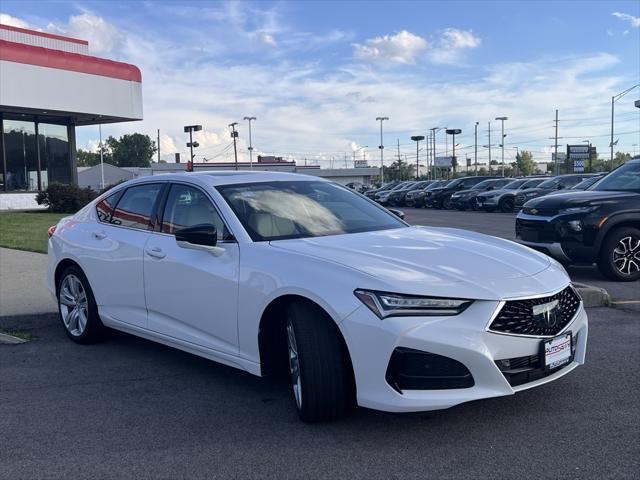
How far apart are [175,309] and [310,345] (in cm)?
149

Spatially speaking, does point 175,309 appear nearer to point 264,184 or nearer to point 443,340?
point 264,184

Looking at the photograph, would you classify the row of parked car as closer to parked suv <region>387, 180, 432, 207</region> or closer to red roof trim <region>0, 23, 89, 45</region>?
parked suv <region>387, 180, 432, 207</region>

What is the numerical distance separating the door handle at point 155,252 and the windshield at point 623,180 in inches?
273

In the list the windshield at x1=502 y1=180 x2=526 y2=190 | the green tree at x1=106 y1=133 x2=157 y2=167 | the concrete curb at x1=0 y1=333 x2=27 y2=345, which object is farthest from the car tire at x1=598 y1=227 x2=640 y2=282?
the green tree at x1=106 y1=133 x2=157 y2=167

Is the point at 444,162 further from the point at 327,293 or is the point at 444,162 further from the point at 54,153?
the point at 327,293

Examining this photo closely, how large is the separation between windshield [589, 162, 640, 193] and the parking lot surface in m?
4.49

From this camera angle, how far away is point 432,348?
3.49 m

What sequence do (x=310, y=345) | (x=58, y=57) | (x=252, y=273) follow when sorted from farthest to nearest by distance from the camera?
(x=58, y=57)
(x=252, y=273)
(x=310, y=345)

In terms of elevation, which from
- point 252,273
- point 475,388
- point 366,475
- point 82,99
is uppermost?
point 82,99

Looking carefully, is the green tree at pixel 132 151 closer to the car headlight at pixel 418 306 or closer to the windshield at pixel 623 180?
the windshield at pixel 623 180

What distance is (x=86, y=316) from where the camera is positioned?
6.02 meters

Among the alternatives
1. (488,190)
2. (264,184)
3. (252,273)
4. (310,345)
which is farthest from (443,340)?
(488,190)

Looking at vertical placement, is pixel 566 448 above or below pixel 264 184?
below

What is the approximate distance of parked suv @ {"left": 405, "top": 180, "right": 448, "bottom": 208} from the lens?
35.8m
